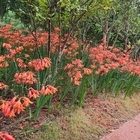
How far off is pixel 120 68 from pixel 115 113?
128 cm

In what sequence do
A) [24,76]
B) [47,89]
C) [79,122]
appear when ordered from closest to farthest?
[47,89], [24,76], [79,122]

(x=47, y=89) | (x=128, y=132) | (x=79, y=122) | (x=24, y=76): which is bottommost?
(x=128, y=132)

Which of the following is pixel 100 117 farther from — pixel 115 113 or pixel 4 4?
pixel 4 4

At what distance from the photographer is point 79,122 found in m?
5.32

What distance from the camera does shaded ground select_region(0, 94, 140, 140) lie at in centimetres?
459

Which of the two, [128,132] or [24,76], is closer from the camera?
[24,76]

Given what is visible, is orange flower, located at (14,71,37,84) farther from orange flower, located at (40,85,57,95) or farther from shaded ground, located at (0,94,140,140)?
orange flower, located at (40,85,57,95)

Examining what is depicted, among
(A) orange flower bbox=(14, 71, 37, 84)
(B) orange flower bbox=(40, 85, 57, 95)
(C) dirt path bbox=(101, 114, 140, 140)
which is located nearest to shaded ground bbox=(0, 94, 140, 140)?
(C) dirt path bbox=(101, 114, 140, 140)

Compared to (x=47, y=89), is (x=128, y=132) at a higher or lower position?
lower

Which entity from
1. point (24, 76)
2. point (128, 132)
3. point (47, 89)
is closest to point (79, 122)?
point (128, 132)

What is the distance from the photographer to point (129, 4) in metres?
8.65

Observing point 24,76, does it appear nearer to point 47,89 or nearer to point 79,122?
point 47,89

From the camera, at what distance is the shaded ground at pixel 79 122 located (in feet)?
15.1

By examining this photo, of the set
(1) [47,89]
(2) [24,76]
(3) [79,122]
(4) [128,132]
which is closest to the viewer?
(1) [47,89]
